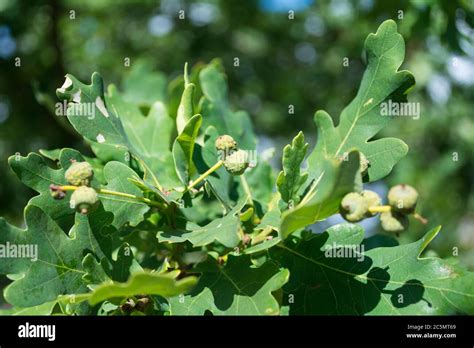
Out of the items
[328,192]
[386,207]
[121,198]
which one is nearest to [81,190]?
[121,198]

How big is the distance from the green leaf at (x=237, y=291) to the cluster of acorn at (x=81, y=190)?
10.0 inches

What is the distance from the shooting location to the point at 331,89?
5.14 meters

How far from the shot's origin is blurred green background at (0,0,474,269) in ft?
12.9

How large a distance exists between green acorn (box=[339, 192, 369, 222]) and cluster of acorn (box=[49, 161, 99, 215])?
473mm

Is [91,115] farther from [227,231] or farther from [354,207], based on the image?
[354,207]

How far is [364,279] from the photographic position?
1.28 meters

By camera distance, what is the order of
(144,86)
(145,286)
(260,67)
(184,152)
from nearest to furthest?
(145,286), (184,152), (144,86), (260,67)

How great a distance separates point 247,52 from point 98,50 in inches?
53.8

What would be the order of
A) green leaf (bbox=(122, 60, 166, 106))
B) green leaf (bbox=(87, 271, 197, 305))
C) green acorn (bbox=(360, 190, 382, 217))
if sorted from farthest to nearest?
green leaf (bbox=(122, 60, 166, 106)) < green acorn (bbox=(360, 190, 382, 217)) < green leaf (bbox=(87, 271, 197, 305))

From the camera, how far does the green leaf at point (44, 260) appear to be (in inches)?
48.0

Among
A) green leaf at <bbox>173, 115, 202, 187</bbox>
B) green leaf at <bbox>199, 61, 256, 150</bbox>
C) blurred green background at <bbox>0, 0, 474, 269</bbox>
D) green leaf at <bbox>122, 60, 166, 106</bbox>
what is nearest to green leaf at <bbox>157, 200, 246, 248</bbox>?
green leaf at <bbox>173, 115, 202, 187</bbox>

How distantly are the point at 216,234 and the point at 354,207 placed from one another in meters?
0.27
